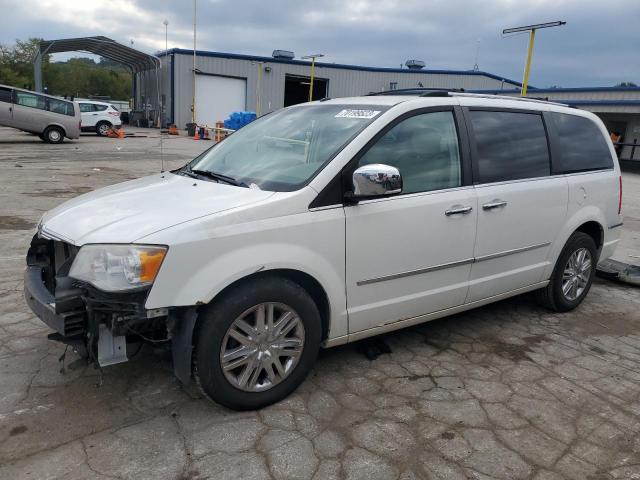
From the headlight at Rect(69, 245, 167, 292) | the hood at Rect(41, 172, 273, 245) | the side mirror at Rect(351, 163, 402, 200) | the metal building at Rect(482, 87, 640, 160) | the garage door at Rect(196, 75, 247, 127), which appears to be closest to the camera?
the headlight at Rect(69, 245, 167, 292)

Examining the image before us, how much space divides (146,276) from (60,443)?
966mm

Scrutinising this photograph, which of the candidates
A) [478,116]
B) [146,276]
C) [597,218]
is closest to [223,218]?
[146,276]

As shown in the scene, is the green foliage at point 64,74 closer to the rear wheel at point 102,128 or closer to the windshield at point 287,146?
the rear wheel at point 102,128

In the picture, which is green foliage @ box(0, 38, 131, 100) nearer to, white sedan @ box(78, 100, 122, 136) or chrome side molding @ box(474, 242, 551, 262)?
white sedan @ box(78, 100, 122, 136)

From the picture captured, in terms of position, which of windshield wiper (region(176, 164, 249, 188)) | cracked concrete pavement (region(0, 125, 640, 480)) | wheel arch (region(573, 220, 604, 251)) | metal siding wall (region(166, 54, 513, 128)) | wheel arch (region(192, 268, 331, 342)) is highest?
metal siding wall (region(166, 54, 513, 128))

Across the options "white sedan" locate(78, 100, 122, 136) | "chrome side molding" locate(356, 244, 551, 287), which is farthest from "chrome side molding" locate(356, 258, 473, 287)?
"white sedan" locate(78, 100, 122, 136)

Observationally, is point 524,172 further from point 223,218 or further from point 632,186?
point 632,186

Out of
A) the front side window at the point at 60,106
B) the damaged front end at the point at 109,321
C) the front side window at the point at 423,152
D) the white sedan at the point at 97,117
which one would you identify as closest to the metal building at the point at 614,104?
the front side window at the point at 423,152

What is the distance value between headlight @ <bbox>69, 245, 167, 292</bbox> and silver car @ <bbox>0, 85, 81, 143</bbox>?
1986 cm

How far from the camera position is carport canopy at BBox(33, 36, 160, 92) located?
1204 inches

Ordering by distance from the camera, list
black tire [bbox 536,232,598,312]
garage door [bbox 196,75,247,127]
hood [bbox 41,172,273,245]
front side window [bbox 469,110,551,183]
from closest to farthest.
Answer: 1. hood [bbox 41,172,273,245]
2. front side window [bbox 469,110,551,183]
3. black tire [bbox 536,232,598,312]
4. garage door [bbox 196,75,247,127]

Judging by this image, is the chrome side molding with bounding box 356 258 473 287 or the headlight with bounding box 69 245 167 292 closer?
the headlight with bounding box 69 245 167 292

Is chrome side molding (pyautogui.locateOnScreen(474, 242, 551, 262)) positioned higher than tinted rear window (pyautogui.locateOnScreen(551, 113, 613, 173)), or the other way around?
tinted rear window (pyautogui.locateOnScreen(551, 113, 613, 173))

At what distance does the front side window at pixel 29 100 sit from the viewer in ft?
63.1
